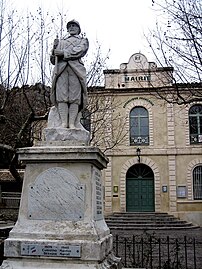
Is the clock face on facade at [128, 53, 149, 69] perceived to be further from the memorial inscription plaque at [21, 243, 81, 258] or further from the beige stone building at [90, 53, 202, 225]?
the memorial inscription plaque at [21, 243, 81, 258]

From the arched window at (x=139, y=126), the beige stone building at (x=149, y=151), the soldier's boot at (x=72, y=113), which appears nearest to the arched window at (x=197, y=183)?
the beige stone building at (x=149, y=151)

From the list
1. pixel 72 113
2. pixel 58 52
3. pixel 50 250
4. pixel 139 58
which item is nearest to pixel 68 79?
pixel 58 52

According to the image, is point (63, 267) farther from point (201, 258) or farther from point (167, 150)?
point (167, 150)

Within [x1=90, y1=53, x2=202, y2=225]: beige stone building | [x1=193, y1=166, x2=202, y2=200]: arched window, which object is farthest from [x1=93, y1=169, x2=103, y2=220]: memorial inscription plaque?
[x1=193, y1=166, x2=202, y2=200]: arched window

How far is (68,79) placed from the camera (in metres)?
6.31

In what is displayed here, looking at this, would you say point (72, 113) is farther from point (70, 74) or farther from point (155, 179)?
point (155, 179)

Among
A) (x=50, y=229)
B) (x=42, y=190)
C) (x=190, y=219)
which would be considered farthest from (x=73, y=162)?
(x=190, y=219)

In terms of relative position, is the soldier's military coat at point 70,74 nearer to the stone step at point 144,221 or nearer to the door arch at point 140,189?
the stone step at point 144,221

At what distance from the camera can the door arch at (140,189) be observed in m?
25.2

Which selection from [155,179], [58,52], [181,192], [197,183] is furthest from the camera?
[155,179]

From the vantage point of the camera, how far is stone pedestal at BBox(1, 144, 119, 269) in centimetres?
530

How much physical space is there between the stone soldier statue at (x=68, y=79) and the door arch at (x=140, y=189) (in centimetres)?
1979

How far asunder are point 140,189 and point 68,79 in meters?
20.1

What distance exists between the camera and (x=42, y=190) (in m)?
5.70
